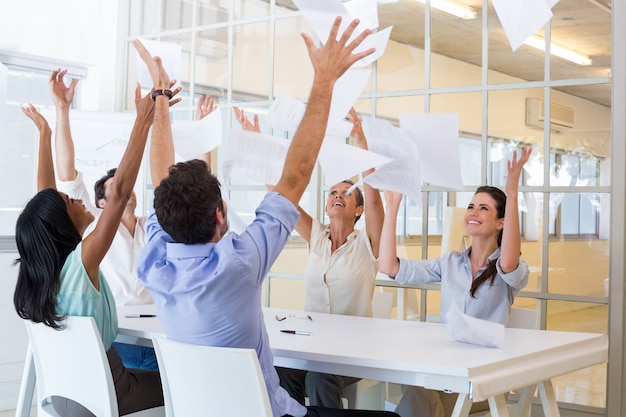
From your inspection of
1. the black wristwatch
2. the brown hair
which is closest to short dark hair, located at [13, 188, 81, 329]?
the black wristwatch

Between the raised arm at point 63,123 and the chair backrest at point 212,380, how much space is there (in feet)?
5.22

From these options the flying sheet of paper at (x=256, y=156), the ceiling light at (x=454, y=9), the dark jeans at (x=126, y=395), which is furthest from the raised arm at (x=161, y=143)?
the ceiling light at (x=454, y=9)

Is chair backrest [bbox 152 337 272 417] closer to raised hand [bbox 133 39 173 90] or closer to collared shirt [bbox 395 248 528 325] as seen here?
raised hand [bbox 133 39 173 90]

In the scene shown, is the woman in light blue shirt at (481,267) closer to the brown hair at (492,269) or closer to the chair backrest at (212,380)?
the brown hair at (492,269)

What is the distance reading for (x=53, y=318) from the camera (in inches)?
91.1

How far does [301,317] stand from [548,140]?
53.5 inches

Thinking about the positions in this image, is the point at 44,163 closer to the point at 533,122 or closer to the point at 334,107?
the point at 334,107

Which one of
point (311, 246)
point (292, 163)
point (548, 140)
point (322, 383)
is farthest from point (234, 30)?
point (292, 163)

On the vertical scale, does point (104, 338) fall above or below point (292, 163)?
below

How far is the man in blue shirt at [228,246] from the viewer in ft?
6.09

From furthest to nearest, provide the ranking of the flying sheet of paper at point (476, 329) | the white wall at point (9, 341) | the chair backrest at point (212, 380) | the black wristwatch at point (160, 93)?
the white wall at point (9, 341) < the black wristwatch at point (160, 93) < the flying sheet of paper at point (476, 329) < the chair backrest at point (212, 380)

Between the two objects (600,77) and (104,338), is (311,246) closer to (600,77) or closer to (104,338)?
(104,338)

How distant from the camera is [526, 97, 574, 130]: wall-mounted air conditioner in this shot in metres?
3.25

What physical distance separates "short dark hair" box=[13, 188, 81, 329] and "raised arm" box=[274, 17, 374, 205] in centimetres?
91
